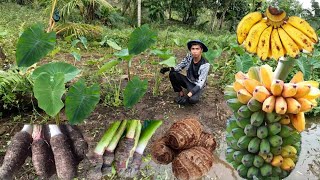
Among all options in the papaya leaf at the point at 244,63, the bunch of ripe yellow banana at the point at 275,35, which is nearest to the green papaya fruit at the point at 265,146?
the bunch of ripe yellow banana at the point at 275,35

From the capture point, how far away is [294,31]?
4.76 ft

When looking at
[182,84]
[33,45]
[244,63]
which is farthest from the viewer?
[244,63]

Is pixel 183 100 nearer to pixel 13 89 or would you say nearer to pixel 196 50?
pixel 196 50

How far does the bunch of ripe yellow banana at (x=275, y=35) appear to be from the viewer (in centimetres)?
143

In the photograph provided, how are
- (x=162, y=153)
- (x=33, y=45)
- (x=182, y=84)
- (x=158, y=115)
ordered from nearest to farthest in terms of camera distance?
(x=162, y=153) → (x=33, y=45) → (x=158, y=115) → (x=182, y=84)

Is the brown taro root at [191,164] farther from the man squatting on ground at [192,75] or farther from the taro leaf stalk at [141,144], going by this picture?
the man squatting on ground at [192,75]

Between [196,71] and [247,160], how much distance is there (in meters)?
2.07

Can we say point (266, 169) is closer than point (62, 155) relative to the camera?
Yes

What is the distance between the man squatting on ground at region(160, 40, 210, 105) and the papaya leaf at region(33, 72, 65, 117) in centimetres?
150

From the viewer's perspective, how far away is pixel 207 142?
3127 millimetres

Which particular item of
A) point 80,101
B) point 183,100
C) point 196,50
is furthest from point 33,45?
point 183,100

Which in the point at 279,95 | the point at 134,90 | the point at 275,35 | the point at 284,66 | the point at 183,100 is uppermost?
the point at 275,35

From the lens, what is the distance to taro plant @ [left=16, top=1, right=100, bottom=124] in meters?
2.70

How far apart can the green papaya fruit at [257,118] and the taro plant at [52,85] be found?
149 centimetres
